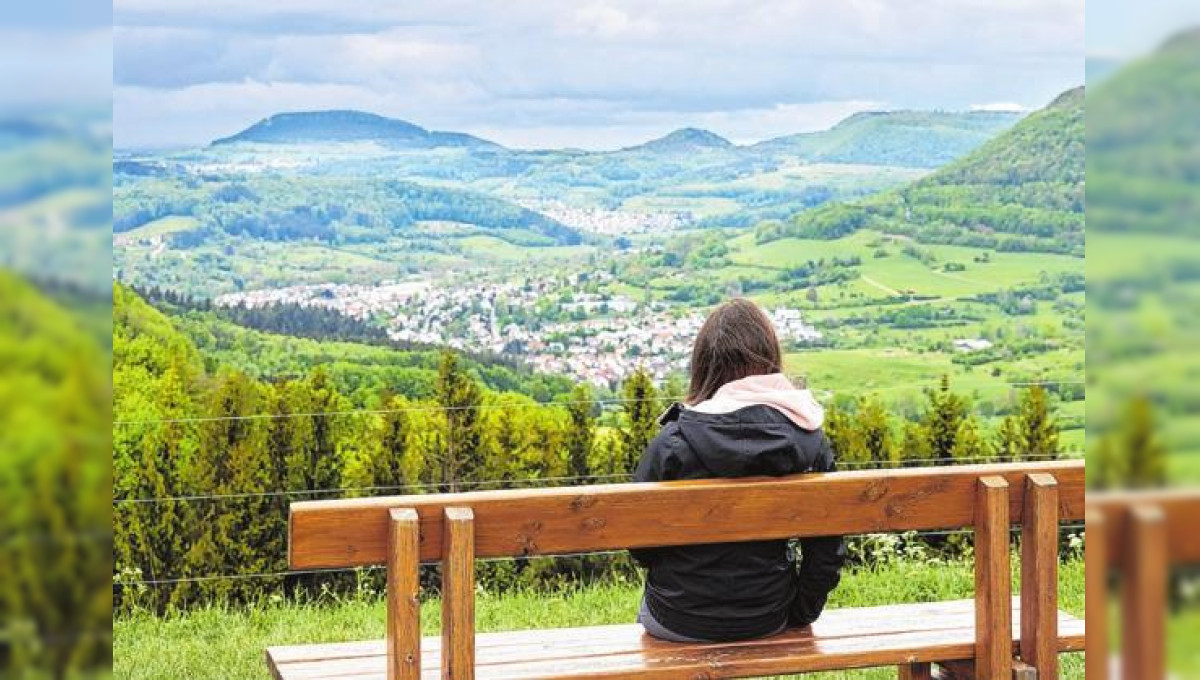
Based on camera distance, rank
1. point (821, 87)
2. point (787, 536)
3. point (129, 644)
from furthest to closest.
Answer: point (821, 87), point (129, 644), point (787, 536)

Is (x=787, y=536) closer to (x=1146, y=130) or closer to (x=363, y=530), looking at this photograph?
(x=363, y=530)

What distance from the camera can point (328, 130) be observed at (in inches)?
318

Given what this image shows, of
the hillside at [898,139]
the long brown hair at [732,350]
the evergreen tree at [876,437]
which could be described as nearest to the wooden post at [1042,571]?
the long brown hair at [732,350]

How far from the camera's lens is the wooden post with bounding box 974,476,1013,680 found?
3.17 m

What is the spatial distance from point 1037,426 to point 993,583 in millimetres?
3404

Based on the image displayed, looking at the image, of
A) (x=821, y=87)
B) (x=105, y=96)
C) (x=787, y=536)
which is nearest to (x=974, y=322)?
(x=821, y=87)

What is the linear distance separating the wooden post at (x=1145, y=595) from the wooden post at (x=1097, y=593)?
0.02 m

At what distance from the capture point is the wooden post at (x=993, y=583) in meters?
3.17

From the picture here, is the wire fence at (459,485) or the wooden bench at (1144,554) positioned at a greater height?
the wooden bench at (1144,554)

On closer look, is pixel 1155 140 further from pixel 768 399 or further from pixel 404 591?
pixel 768 399

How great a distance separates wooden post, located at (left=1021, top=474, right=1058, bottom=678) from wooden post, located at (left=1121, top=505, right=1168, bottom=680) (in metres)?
2.84

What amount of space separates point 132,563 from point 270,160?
301 cm

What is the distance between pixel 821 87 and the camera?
8.53 metres

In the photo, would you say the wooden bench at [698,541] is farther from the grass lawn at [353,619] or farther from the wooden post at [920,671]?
the grass lawn at [353,619]
